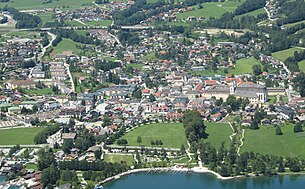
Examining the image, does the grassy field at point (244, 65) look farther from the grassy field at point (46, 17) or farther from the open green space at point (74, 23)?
the grassy field at point (46, 17)

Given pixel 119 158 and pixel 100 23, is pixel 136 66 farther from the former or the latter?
pixel 119 158

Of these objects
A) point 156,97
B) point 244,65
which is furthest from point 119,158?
point 244,65

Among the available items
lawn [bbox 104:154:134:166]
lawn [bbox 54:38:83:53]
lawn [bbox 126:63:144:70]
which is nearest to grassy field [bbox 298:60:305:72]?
lawn [bbox 126:63:144:70]

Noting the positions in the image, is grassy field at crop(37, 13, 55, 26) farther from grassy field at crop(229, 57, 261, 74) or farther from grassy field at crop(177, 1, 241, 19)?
grassy field at crop(229, 57, 261, 74)

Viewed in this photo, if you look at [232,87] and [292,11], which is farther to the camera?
[292,11]

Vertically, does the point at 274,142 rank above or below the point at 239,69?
below

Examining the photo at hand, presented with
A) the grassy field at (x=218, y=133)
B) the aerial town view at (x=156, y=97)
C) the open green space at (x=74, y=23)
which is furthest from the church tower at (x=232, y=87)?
the open green space at (x=74, y=23)

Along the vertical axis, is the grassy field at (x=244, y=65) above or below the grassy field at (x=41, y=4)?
below
